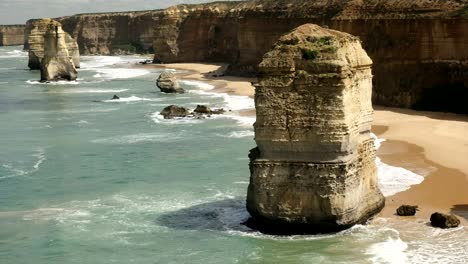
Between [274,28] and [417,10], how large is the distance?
24.7m

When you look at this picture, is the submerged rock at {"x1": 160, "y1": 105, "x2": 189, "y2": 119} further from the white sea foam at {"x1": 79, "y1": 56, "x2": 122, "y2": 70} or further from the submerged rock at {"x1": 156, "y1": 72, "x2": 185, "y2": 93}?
the white sea foam at {"x1": 79, "y1": 56, "x2": 122, "y2": 70}

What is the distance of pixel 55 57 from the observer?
2958 inches

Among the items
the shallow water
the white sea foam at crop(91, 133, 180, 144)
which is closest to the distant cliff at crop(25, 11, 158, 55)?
the shallow water

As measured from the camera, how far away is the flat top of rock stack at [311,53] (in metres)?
18.5

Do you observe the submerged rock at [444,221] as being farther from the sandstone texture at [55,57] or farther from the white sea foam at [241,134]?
the sandstone texture at [55,57]

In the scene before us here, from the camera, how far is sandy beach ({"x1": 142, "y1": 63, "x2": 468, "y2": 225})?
2198cm

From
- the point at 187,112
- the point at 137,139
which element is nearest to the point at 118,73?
the point at 187,112

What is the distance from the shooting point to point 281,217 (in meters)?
19.0

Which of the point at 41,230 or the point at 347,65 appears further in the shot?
the point at 41,230

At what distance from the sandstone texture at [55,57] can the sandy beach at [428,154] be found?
34595 millimetres

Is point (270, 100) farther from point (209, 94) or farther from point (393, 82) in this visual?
point (209, 94)

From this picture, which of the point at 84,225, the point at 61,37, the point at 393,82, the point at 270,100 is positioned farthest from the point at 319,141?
the point at 61,37

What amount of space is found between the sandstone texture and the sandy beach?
3460 centimetres

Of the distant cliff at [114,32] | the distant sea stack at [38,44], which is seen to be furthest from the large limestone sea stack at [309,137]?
the distant cliff at [114,32]
